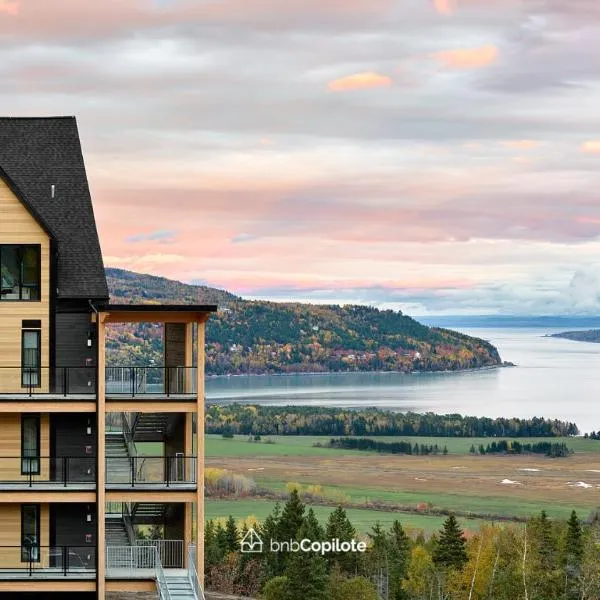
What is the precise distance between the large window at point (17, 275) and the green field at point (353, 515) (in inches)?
3788

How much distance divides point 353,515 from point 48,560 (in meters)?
115

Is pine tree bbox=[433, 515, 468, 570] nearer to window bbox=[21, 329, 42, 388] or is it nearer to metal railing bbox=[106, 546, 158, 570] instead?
metal railing bbox=[106, 546, 158, 570]

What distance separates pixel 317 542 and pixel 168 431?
39.5 metres

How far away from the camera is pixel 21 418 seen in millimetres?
36438

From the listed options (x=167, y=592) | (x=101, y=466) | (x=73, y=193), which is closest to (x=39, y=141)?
(x=73, y=193)

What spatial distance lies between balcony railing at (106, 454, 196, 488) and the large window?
189 inches

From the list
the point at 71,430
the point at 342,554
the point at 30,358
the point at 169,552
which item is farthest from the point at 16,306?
the point at 342,554

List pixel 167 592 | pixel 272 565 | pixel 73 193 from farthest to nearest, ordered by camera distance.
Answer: pixel 272 565, pixel 73 193, pixel 167 592

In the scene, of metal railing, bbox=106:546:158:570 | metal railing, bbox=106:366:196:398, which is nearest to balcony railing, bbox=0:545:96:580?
metal railing, bbox=106:546:158:570

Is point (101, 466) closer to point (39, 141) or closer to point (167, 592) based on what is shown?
point (167, 592)

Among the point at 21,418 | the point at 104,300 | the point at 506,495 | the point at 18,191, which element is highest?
the point at 18,191

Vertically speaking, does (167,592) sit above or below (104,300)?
below


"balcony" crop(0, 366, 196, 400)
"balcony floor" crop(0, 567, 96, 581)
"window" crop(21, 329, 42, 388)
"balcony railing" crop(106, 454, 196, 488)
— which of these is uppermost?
"window" crop(21, 329, 42, 388)

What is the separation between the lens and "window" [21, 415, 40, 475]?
36344 millimetres
